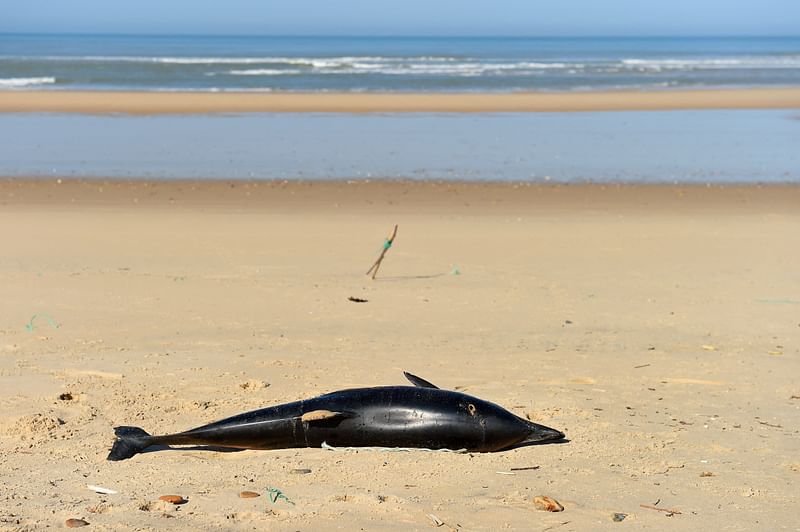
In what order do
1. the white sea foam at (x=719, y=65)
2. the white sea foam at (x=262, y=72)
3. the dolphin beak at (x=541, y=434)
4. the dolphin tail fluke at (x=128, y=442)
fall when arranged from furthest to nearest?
the white sea foam at (x=719, y=65) → the white sea foam at (x=262, y=72) → the dolphin beak at (x=541, y=434) → the dolphin tail fluke at (x=128, y=442)

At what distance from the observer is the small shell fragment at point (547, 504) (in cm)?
417

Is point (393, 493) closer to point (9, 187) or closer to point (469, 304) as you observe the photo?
point (469, 304)

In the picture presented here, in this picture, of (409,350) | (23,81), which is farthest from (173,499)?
(23,81)

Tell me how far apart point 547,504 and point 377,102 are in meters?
26.4

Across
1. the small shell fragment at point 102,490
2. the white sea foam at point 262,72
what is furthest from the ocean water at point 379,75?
the small shell fragment at point 102,490

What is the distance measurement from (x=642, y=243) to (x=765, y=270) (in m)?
1.55

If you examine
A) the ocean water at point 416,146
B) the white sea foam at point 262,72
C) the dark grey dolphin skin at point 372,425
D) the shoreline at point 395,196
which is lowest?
the shoreline at point 395,196

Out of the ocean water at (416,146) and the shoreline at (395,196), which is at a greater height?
the ocean water at (416,146)

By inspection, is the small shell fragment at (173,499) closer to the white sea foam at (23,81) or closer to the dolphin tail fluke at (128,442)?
the dolphin tail fluke at (128,442)

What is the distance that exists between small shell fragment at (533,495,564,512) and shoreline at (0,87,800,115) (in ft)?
75.1

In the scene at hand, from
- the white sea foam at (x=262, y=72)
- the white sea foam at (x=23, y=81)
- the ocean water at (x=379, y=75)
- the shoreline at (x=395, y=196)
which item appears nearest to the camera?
the shoreline at (x=395, y=196)

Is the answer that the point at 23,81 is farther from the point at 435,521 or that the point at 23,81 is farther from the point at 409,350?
the point at 435,521

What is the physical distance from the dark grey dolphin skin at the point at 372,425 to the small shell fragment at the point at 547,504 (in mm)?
561

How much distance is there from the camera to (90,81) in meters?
38.5
